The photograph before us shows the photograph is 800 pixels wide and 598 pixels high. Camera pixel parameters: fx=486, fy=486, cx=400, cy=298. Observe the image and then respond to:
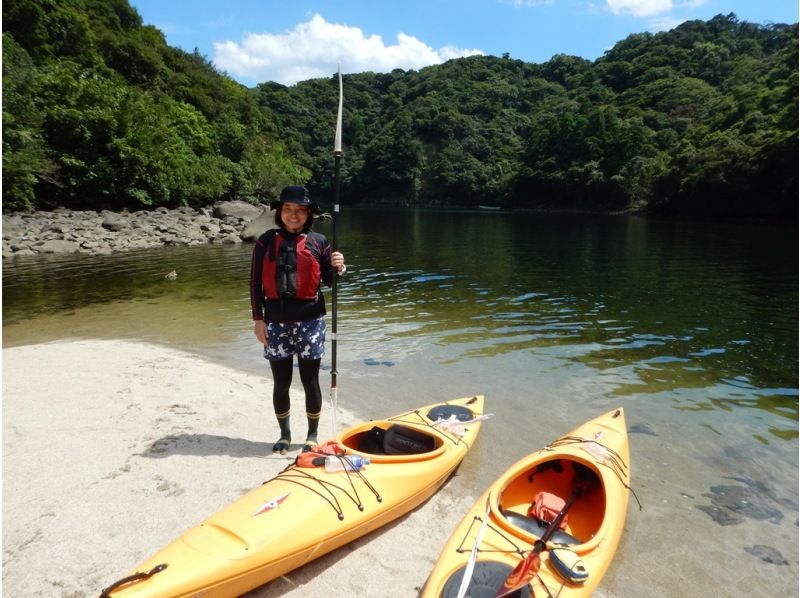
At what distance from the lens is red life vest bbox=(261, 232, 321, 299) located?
427 cm

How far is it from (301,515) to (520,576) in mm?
1466

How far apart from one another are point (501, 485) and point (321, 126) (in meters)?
126

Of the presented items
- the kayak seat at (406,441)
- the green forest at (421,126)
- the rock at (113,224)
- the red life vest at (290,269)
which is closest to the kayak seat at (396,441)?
the kayak seat at (406,441)

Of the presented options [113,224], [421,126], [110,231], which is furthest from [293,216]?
[421,126]

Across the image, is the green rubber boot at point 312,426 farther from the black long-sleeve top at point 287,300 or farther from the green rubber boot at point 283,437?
the black long-sleeve top at point 287,300

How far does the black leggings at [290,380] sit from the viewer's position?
454cm

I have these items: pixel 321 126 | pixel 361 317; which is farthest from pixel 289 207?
pixel 321 126

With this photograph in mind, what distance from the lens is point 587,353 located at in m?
9.23

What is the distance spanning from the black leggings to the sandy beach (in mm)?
574

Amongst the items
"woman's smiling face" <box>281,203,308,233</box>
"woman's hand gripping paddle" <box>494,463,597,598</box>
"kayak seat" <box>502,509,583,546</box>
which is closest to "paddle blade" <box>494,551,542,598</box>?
"woman's hand gripping paddle" <box>494,463,597,598</box>

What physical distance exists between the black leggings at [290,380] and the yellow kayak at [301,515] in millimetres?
511

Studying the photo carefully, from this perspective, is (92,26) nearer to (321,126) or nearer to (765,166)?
(765,166)

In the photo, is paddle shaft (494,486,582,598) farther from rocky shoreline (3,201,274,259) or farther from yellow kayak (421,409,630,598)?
rocky shoreline (3,201,274,259)

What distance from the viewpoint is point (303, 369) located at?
4.56 m
